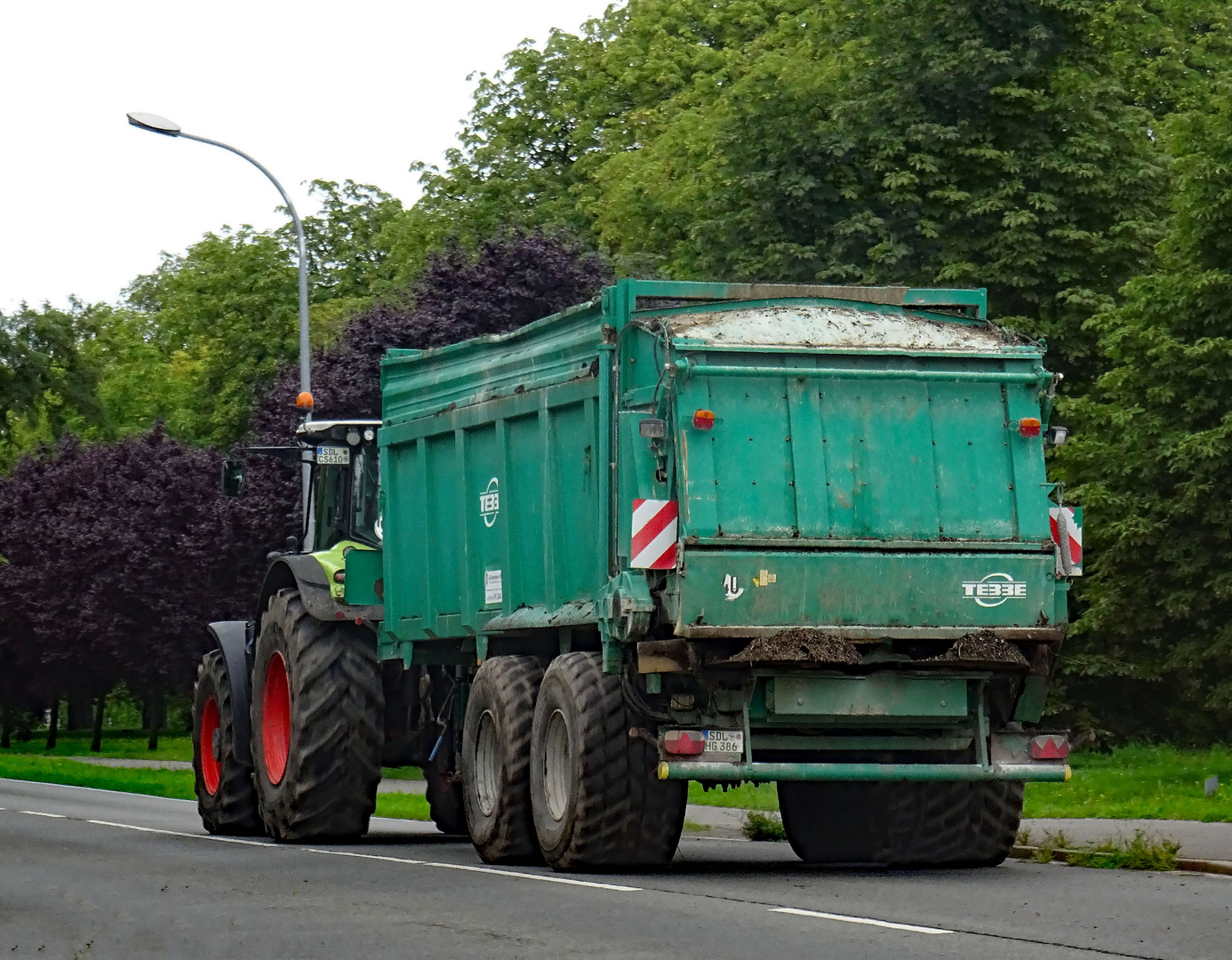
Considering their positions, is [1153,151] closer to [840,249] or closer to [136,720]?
[840,249]

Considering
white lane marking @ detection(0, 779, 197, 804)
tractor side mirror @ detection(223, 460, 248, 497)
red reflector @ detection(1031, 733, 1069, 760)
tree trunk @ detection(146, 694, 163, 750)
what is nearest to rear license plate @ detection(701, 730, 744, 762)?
red reflector @ detection(1031, 733, 1069, 760)

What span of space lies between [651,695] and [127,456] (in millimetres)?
43695

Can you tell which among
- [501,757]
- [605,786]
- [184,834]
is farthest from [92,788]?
[605,786]

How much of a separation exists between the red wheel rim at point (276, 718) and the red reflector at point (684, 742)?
5.76 metres

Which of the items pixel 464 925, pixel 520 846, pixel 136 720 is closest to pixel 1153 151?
pixel 520 846

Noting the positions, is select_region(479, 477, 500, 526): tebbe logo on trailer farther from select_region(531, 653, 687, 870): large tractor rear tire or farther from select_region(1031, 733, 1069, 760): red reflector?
select_region(1031, 733, 1069, 760): red reflector

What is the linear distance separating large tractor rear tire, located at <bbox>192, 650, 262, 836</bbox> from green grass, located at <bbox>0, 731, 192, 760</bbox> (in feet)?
104

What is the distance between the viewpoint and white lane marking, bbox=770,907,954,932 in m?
10.7

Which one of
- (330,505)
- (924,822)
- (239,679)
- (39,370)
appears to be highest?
(39,370)

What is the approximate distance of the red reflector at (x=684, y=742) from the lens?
1378 cm

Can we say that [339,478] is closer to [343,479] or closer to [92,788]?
[343,479]

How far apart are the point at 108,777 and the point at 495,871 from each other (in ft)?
79.4

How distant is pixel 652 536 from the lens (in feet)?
45.5

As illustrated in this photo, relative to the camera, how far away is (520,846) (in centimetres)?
1542
